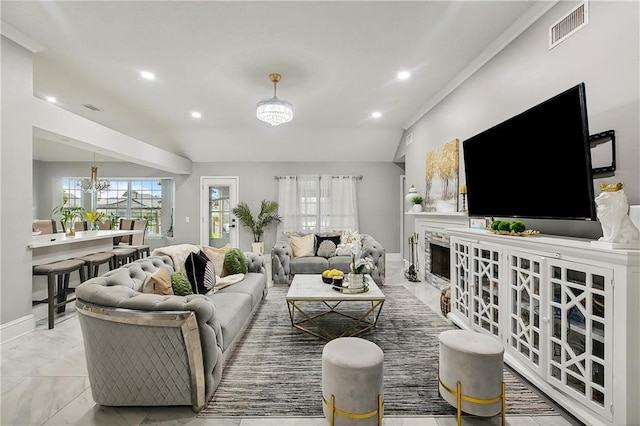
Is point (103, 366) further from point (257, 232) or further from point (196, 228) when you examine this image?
point (196, 228)

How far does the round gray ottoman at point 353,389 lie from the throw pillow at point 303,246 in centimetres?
367

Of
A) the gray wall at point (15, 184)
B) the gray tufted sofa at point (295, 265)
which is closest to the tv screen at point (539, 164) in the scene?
the gray tufted sofa at point (295, 265)

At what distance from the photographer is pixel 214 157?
7.30 metres

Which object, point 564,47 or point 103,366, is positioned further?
point 564,47

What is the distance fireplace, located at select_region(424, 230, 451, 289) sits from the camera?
14.9 ft

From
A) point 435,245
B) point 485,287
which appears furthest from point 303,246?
point 485,287

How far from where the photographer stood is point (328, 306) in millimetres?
3689

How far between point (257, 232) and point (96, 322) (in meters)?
5.40

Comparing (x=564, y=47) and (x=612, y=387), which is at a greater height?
(x=564, y=47)

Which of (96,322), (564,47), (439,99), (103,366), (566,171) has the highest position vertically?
(439,99)

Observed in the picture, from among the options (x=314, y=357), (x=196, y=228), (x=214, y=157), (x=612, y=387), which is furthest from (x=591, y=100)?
(x=196, y=228)

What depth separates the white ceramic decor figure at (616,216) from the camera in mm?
1546

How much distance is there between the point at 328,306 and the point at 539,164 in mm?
2631

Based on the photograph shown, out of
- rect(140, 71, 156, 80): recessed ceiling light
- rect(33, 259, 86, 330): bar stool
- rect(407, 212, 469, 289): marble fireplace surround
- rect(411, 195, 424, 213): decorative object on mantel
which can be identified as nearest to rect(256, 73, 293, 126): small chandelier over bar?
rect(140, 71, 156, 80): recessed ceiling light
